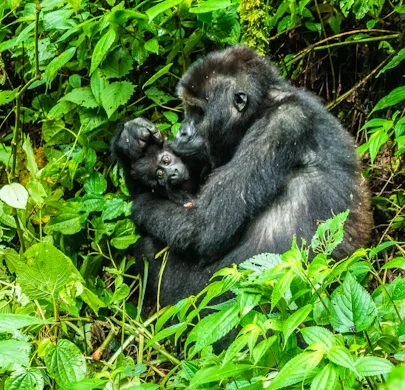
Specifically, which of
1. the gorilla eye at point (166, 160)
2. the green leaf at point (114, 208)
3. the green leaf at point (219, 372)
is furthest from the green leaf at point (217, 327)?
the green leaf at point (114, 208)

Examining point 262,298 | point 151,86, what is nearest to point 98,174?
point 151,86

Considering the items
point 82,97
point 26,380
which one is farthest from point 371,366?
point 82,97

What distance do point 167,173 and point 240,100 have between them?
1.84ft

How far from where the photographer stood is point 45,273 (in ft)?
9.27

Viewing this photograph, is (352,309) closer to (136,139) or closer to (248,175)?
(248,175)

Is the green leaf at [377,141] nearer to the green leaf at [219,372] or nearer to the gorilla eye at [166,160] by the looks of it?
the gorilla eye at [166,160]

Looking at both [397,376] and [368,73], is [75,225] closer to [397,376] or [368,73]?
[368,73]

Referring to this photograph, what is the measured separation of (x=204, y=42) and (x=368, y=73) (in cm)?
115

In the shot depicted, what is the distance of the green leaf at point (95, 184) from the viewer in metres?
4.40

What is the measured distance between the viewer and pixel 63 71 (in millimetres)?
5008

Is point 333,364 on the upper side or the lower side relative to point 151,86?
upper

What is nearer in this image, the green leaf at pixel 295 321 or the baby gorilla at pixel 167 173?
the green leaf at pixel 295 321

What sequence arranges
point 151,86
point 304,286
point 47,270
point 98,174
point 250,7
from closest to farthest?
point 304,286
point 47,270
point 250,7
point 98,174
point 151,86

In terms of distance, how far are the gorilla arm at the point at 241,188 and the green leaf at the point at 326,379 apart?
1712 mm
